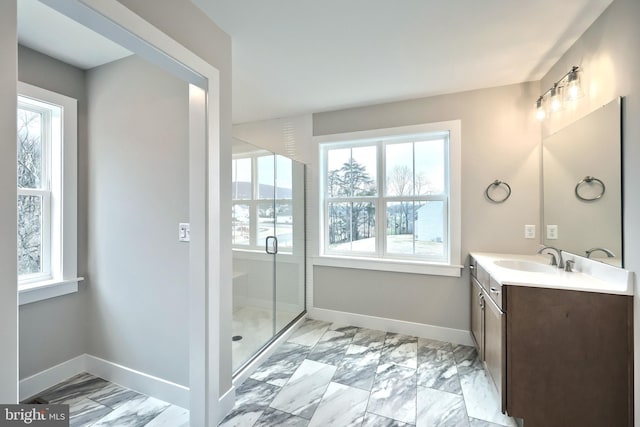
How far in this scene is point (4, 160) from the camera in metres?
0.82

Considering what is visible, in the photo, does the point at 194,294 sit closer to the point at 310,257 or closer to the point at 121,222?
the point at 121,222

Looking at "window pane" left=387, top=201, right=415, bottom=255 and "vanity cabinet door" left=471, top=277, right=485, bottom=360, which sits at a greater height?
"window pane" left=387, top=201, right=415, bottom=255

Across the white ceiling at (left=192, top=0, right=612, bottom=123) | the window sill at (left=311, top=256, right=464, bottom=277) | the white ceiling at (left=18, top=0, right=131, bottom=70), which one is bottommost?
the window sill at (left=311, top=256, right=464, bottom=277)

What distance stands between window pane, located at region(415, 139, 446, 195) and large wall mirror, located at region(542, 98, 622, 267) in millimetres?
821

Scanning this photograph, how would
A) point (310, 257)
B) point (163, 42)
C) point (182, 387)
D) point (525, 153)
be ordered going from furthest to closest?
point (310, 257) → point (525, 153) → point (182, 387) → point (163, 42)

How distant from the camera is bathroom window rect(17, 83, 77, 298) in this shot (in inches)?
77.8

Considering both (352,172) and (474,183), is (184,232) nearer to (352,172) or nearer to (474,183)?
(352,172)

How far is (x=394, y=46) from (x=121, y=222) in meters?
2.31

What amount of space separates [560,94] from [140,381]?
3.68m

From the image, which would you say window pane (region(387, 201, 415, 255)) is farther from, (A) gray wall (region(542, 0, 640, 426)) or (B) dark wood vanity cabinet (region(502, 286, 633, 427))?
(A) gray wall (region(542, 0, 640, 426))

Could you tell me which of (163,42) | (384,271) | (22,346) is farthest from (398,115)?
(22,346)

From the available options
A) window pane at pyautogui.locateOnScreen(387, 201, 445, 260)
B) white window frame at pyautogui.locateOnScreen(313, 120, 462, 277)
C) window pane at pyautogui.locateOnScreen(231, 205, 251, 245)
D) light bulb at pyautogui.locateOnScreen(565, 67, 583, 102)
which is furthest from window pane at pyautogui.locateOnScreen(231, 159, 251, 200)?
light bulb at pyautogui.locateOnScreen(565, 67, 583, 102)

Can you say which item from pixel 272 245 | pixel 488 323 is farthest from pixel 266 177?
pixel 488 323

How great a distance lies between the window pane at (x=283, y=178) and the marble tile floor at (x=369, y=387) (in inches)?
59.4
